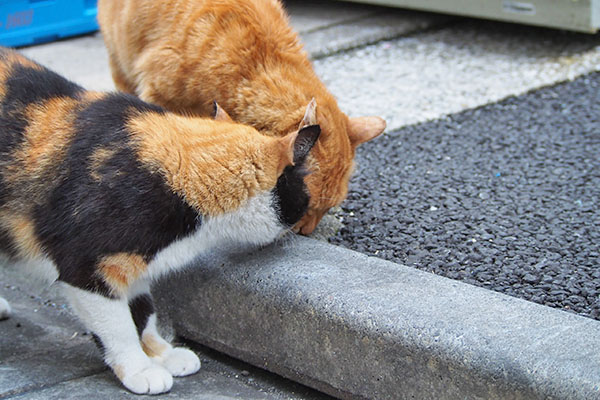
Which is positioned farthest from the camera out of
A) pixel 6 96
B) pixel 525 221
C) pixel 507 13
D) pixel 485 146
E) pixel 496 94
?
pixel 507 13

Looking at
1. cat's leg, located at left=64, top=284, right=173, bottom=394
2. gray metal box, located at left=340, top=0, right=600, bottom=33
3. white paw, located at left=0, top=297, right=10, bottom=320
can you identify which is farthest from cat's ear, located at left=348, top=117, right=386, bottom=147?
gray metal box, located at left=340, top=0, right=600, bottom=33

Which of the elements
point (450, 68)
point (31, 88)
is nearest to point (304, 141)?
point (31, 88)

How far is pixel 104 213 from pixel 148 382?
0.69m

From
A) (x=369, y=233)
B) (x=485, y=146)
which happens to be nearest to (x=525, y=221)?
(x=369, y=233)

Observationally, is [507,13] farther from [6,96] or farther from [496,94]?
[6,96]

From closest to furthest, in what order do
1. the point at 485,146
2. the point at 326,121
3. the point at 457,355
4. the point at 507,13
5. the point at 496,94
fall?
the point at 457,355
the point at 326,121
the point at 485,146
the point at 496,94
the point at 507,13

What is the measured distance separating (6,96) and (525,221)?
2.45 metres

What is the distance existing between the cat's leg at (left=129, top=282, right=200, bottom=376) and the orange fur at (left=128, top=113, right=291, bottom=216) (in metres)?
0.57

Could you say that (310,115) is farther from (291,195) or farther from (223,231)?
(223,231)

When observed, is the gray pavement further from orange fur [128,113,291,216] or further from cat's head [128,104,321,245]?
orange fur [128,113,291,216]

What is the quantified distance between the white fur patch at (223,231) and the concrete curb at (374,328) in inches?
7.5

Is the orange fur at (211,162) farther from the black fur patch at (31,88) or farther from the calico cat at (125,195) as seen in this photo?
the black fur patch at (31,88)

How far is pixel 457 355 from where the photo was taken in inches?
103

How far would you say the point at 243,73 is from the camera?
3818mm
